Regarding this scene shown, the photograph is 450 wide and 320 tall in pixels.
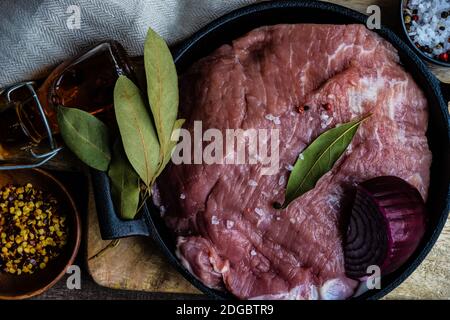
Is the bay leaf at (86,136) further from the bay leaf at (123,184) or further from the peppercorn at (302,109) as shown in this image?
the peppercorn at (302,109)

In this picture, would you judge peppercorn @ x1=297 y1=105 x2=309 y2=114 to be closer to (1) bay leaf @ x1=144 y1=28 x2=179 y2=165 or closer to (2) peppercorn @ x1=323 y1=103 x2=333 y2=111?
(2) peppercorn @ x1=323 y1=103 x2=333 y2=111

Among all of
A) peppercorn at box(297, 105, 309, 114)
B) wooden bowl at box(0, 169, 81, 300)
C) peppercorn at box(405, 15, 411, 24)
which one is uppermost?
peppercorn at box(405, 15, 411, 24)

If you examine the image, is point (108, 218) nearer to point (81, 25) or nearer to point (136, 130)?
point (136, 130)

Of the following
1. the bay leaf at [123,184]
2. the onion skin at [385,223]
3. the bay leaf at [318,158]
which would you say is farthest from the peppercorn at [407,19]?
the bay leaf at [123,184]

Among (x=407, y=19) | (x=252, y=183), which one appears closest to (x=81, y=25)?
(x=252, y=183)

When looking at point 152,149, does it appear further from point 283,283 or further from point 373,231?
point 373,231

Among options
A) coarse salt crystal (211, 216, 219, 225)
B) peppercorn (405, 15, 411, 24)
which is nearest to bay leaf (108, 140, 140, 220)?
coarse salt crystal (211, 216, 219, 225)
